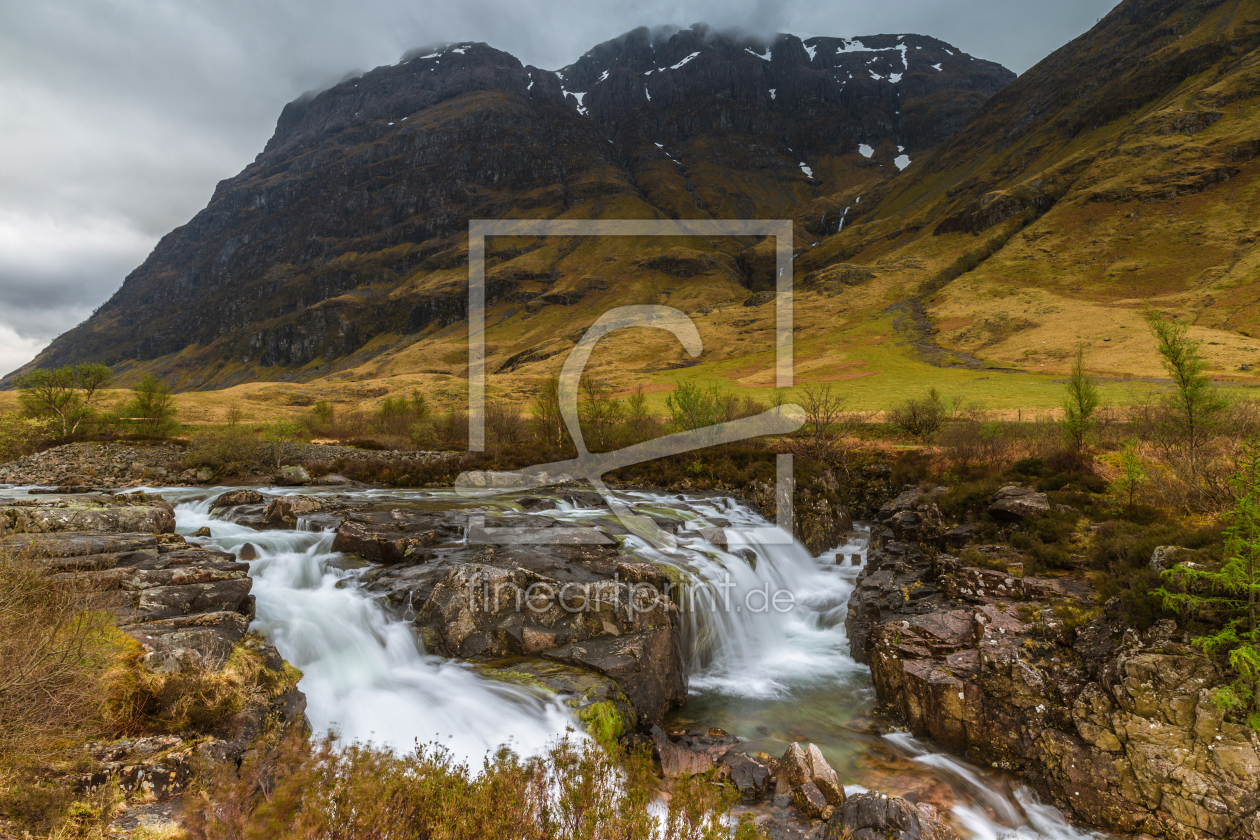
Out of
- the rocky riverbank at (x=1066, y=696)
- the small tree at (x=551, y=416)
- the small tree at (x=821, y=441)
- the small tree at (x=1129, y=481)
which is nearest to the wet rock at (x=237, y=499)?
the small tree at (x=551, y=416)

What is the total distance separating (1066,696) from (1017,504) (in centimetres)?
784

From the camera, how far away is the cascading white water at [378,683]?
8445 mm

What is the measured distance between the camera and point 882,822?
22.1 feet

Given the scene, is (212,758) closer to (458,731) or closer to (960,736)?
(458,731)

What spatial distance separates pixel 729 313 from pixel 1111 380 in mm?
107348

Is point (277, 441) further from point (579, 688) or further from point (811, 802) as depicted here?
point (811, 802)

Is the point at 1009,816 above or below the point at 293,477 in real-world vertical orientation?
below

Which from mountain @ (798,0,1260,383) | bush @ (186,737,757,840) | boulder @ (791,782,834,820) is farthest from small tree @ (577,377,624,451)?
mountain @ (798,0,1260,383)

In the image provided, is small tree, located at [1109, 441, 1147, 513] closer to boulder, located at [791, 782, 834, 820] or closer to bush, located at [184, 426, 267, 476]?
boulder, located at [791, 782, 834, 820]

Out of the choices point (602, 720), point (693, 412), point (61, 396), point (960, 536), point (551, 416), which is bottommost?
point (602, 720)

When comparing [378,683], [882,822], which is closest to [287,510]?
[378,683]

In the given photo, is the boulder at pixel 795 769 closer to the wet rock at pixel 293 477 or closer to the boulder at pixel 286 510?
the boulder at pixel 286 510

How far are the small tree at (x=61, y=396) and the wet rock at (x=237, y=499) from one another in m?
29.2

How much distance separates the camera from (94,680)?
18.5ft
